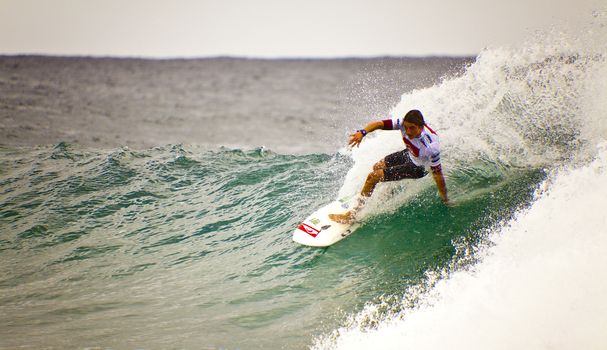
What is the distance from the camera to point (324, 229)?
6.74 meters

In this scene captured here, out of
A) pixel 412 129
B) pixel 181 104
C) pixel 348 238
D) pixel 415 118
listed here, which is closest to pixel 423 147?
pixel 412 129

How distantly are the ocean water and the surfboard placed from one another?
153 millimetres

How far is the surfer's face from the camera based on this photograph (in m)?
6.07

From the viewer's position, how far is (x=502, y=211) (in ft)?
22.2

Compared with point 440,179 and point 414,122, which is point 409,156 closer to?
point 440,179

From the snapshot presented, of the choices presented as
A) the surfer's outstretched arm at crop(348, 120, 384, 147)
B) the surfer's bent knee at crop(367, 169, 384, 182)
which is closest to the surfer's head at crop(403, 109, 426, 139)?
the surfer's outstretched arm at crop(348, 120, 384, 147)

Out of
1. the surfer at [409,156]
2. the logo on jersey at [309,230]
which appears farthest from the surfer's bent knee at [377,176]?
the logo on jersey at [309,230]

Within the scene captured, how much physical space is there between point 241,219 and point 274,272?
1921 mm

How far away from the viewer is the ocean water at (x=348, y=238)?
15.2ft

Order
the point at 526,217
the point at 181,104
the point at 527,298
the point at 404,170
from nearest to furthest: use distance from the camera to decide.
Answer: the point at 527,298, the point at 526,217, the point at 404,170, the point at 181,104

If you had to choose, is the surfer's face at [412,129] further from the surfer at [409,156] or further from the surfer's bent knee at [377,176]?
the surfer's bent knee at [377,176]

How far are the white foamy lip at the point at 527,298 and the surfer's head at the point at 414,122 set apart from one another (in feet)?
5.13

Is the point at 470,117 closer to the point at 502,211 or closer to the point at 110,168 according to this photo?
the point at 502,211

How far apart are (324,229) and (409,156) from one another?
144 centimetres
